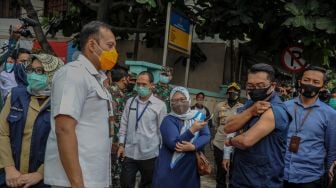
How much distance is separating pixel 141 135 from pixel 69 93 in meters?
3.40

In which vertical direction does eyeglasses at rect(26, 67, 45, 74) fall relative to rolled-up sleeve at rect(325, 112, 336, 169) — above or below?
above

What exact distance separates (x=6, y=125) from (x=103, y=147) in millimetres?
919

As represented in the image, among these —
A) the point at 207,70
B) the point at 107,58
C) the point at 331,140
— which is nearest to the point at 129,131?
the point at 331,140

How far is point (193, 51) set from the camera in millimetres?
13539

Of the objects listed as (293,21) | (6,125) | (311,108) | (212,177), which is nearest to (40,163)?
(6,125)

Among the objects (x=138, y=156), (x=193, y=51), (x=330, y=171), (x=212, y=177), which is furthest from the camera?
(x=193, y=51)

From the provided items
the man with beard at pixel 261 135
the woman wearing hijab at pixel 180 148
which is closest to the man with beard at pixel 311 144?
the man with beard at pixel 261 135

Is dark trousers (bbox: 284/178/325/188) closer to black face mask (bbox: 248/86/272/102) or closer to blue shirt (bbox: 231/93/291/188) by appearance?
blue shirt (bbox: 231/93/291/188)

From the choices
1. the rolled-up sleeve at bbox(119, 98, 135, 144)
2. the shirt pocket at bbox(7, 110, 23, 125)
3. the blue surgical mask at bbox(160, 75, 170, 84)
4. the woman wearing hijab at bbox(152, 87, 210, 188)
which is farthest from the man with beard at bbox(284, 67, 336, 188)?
the blue surgical mask at bbox(160, 75, 170, 84)

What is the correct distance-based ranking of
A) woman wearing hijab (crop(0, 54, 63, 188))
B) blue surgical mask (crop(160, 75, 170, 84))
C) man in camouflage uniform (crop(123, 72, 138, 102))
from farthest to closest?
blue surgical mask (crop(160, 75, 170, 84))
man in camouflage uniform (crop(123, 72, 138, 102))
woman wearing hijab (crop(0, 54, 63, 188))

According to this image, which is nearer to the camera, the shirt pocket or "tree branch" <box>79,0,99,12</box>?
the shirt pocket

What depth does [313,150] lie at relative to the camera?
453 cm

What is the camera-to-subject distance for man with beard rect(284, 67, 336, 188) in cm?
452

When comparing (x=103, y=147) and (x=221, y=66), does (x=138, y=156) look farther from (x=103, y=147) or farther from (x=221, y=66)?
(x=221, y=66)
